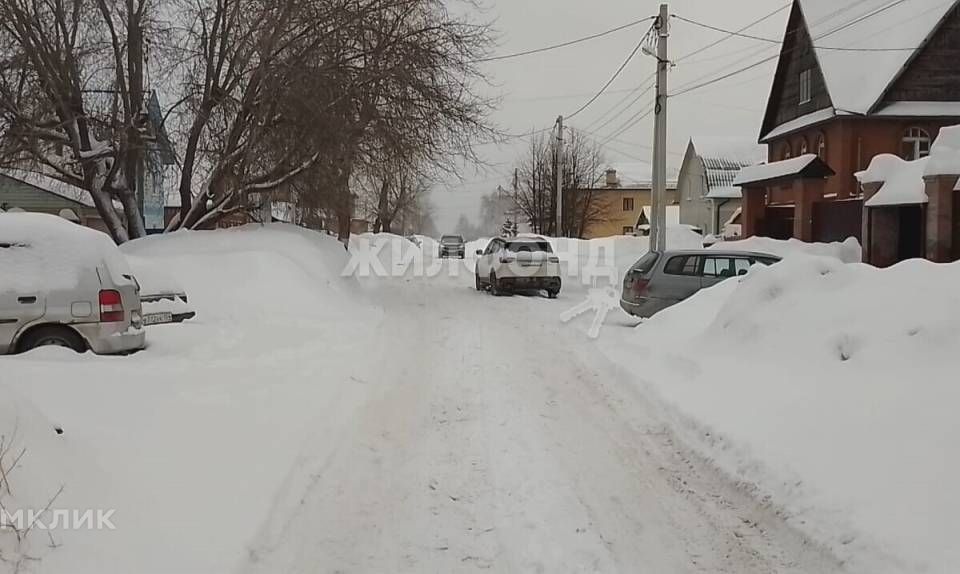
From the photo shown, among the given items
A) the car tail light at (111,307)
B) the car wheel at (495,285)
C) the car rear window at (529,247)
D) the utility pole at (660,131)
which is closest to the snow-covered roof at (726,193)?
the utility pole at (660,131)

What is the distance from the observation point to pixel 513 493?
586 cm

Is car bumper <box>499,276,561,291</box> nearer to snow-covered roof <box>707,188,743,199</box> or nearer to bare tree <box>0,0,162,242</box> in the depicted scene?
bare tree <box>0,0,162,242</box>

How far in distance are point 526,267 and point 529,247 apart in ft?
2.04

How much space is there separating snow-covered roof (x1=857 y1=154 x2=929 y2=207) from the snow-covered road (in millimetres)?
11881

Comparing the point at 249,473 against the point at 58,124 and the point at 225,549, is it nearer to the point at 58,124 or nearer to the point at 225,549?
the point at 225,549

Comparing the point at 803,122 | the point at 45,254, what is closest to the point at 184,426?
the point at 45,254

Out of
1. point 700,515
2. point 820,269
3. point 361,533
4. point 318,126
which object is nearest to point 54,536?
point 361,533

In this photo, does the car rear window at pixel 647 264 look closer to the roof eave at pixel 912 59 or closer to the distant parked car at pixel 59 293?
the distant parked car at pixel 59 293

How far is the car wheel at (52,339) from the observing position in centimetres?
886

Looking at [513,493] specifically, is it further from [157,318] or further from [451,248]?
[451,248]

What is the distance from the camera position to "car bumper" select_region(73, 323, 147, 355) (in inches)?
355

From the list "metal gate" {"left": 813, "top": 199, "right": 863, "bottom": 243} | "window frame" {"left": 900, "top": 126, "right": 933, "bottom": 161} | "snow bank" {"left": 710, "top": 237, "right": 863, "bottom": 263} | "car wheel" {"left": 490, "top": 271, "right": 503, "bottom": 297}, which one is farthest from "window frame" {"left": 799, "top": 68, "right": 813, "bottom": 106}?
"car wheel" {"left": 490, "top": 271, "right": 503, "bottom": 297}

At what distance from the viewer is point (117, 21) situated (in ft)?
63.8

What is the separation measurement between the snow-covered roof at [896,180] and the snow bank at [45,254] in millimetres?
16322
